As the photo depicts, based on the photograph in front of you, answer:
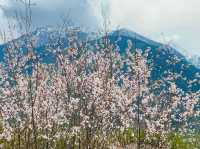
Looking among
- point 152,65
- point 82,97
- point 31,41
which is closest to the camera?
point 31,41

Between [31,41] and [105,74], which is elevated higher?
[31,41]

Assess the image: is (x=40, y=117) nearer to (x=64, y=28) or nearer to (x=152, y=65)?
(x=64, y=28)

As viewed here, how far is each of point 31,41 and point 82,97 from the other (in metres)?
1.93

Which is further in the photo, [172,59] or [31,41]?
[172,59]

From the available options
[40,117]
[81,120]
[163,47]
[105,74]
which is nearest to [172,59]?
[163,47]

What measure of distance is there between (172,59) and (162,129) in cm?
208

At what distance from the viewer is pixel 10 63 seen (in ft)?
30.3

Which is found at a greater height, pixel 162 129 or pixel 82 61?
pixel 82 61

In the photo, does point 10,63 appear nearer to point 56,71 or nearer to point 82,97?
point 82,97

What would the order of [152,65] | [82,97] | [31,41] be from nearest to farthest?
[31,41], [82,97], [152,65]

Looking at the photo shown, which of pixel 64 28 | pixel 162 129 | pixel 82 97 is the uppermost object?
pixel 64 28

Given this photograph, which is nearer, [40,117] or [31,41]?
[31,41]

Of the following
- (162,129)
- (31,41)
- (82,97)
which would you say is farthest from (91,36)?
(162,129)

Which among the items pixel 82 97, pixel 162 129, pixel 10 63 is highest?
pixel 10 63
